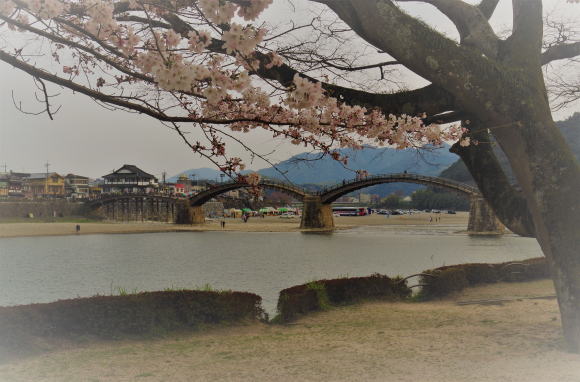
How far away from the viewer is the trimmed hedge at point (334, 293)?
521 inches

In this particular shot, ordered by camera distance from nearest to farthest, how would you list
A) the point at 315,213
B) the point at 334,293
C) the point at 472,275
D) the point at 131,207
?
the point at 334,293 < the point at 472,275 < the point at 315,213 < the point at 131,207

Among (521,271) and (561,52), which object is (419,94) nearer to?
(561,52)

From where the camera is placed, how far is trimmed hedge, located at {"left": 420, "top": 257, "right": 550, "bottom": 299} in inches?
640

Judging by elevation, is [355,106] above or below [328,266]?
above

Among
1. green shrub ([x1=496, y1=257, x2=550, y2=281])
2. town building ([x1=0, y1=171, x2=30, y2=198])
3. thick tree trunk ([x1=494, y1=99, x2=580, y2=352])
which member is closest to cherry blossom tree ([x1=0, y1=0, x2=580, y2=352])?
thick tree trunk ([x1=494, y1=99, x2=580, y2=352])

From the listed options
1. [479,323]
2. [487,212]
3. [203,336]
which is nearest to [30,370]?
[203,336]

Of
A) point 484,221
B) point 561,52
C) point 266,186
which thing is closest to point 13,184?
point 266,186

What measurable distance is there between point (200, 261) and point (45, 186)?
66.6m

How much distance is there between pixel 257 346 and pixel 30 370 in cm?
408

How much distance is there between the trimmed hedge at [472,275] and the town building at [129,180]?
90850 millimetres

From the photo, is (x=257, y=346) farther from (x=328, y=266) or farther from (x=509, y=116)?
(x=328, y=266)

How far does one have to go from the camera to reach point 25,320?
32.4 ft

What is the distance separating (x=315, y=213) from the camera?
75062mm

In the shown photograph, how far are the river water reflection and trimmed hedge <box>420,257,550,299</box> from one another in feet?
18.8
